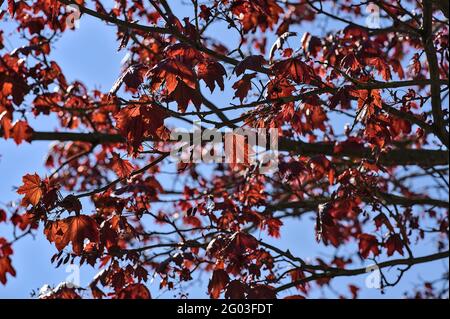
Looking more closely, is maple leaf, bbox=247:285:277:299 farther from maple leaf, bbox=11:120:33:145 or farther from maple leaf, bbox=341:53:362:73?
maple leaf, bbox=11:120:33:145

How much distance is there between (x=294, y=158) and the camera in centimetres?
537

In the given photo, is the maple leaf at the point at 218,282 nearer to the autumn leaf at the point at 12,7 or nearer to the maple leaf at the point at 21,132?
the maple leaf at the point at 21,132

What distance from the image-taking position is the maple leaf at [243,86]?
12.0 ft

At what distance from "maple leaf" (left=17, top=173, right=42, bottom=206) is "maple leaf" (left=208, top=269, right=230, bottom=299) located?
3.92 feet

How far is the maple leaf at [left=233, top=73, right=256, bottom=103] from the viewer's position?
3652mm

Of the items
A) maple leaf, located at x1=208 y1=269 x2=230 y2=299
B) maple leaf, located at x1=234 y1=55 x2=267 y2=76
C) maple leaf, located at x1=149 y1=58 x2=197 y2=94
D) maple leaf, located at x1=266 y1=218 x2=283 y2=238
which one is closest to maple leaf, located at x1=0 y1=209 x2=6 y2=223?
maple leaf, located at x1=266 y1=218 x2=283 y2=238

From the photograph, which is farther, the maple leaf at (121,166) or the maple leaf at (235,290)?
the maple leaf at (121,166)

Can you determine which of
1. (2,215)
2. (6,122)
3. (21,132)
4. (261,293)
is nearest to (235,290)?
(261,293)

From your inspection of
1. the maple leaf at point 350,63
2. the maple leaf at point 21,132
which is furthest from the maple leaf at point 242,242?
the maple leaf at point 21,132

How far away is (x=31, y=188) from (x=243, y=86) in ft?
4.65

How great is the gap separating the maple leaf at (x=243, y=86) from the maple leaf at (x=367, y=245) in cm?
224
